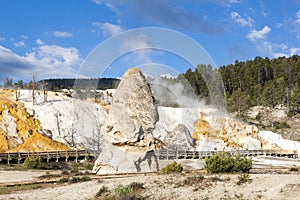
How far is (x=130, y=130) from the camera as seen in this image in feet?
65.8

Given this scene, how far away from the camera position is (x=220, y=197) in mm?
12141

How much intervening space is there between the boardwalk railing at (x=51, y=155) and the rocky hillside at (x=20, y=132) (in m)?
6.73

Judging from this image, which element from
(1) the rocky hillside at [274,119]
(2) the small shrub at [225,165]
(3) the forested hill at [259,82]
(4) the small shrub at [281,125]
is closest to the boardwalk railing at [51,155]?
(2) the small shrub at [225,165]

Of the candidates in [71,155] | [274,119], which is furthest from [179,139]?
[274,119]

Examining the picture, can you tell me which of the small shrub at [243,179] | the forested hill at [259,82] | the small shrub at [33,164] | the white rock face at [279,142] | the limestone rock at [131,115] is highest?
the forested hill at [259,82]

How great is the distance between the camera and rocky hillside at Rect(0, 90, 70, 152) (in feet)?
141

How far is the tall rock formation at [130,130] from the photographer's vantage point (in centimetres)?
2016

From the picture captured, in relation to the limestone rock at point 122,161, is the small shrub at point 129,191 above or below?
below

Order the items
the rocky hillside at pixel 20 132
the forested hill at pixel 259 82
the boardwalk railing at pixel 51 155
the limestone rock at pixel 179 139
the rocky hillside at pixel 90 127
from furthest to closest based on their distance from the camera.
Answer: the forested hill at pixel 259 82
the limestone rock at pixel 179 139
the rocky hillside at pixel 90 127
the rocky hillside at pixel 20 132
the boardwalk railing at pixel 51 155

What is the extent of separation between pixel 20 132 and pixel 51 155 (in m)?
12.2

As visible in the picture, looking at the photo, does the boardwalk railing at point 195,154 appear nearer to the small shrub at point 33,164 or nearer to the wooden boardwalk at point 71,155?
the wooden boardwalk at point 71,155

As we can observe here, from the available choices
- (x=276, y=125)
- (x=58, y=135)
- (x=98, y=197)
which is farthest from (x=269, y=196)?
(x=276, y=125)

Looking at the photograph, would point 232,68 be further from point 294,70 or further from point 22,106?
point 22,106

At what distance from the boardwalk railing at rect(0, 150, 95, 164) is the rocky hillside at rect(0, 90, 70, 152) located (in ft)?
22.1
